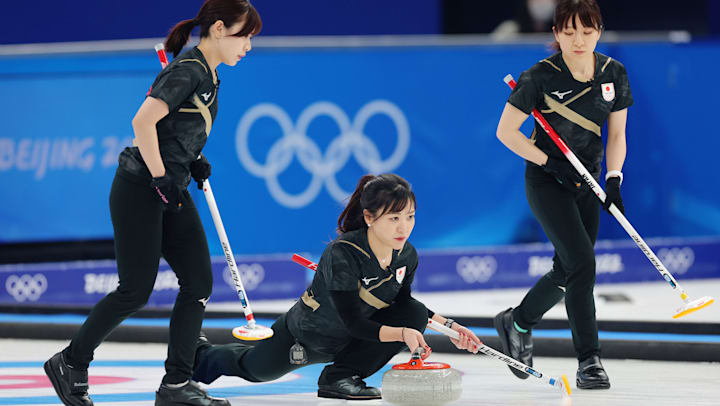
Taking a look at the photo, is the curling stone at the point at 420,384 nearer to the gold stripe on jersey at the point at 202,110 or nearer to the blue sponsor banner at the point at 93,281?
the gold stripe on jersey at the point at 202,110

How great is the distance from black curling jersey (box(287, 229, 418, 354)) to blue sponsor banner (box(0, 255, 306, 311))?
295cm

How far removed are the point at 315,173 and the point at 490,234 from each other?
1298 mm

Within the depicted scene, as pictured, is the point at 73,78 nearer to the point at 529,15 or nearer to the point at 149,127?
the point at 149,127

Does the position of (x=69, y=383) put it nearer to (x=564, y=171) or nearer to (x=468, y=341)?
(x=468, y=341)

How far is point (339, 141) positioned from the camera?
7602 mm

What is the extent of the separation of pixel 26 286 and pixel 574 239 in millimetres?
3670

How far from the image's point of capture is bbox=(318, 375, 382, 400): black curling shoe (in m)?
4.18

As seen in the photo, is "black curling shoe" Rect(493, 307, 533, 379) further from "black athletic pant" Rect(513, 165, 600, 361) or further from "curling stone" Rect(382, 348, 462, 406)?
"curling stone" Rect(382, 348, 462, 406)

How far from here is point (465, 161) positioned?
26.0ft

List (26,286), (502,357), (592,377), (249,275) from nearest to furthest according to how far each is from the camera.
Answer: (502,357)
(592,377)
(26,286)
(249,275)

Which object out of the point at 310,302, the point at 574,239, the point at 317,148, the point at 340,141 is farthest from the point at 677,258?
the point at 310,302

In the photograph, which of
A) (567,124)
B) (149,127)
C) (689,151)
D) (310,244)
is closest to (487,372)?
(567,124)

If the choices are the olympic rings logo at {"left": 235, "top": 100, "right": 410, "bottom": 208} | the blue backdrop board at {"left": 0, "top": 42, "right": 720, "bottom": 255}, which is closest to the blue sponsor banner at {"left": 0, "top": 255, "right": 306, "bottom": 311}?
the blue backdrop board at {"left": 0, "top": 42, "right": 720, "bottom": 255}

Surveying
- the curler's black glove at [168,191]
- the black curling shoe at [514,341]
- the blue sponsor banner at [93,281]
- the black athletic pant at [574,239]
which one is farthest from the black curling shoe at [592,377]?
the blue sponsor banner at [93,281]
